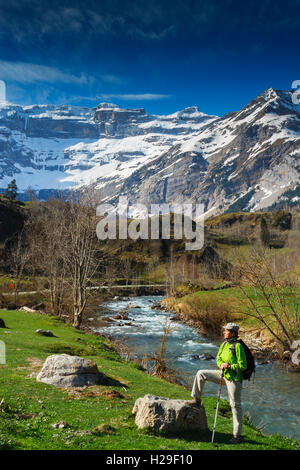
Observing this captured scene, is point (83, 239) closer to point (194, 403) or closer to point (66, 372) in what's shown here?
point (66, 372)

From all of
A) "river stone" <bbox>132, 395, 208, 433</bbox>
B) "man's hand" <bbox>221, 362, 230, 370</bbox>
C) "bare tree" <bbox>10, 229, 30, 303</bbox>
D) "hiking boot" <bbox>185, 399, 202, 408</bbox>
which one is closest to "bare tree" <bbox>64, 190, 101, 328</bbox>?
"bare tree" <bbox>10, 229, 30, 303</bbox>

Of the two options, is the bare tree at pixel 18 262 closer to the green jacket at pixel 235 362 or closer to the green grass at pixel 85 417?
the green grass at pixel 85 417

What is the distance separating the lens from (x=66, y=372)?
16.0 m

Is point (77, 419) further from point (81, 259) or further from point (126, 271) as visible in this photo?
point (126, 271)

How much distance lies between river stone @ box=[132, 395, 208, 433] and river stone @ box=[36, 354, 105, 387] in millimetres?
5952

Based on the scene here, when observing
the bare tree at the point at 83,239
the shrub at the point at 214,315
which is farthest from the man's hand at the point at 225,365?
the shrub at the point at 214,315

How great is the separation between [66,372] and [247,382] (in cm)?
1640

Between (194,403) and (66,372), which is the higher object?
(194,403)

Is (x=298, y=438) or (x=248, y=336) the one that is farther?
(x=248, y=336)

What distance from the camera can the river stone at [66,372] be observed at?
1579 centimetres

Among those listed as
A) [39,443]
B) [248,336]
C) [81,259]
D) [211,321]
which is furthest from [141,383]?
[211,321]

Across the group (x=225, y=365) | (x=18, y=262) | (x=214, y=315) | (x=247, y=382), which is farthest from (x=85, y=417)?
(x=18, y=262)
